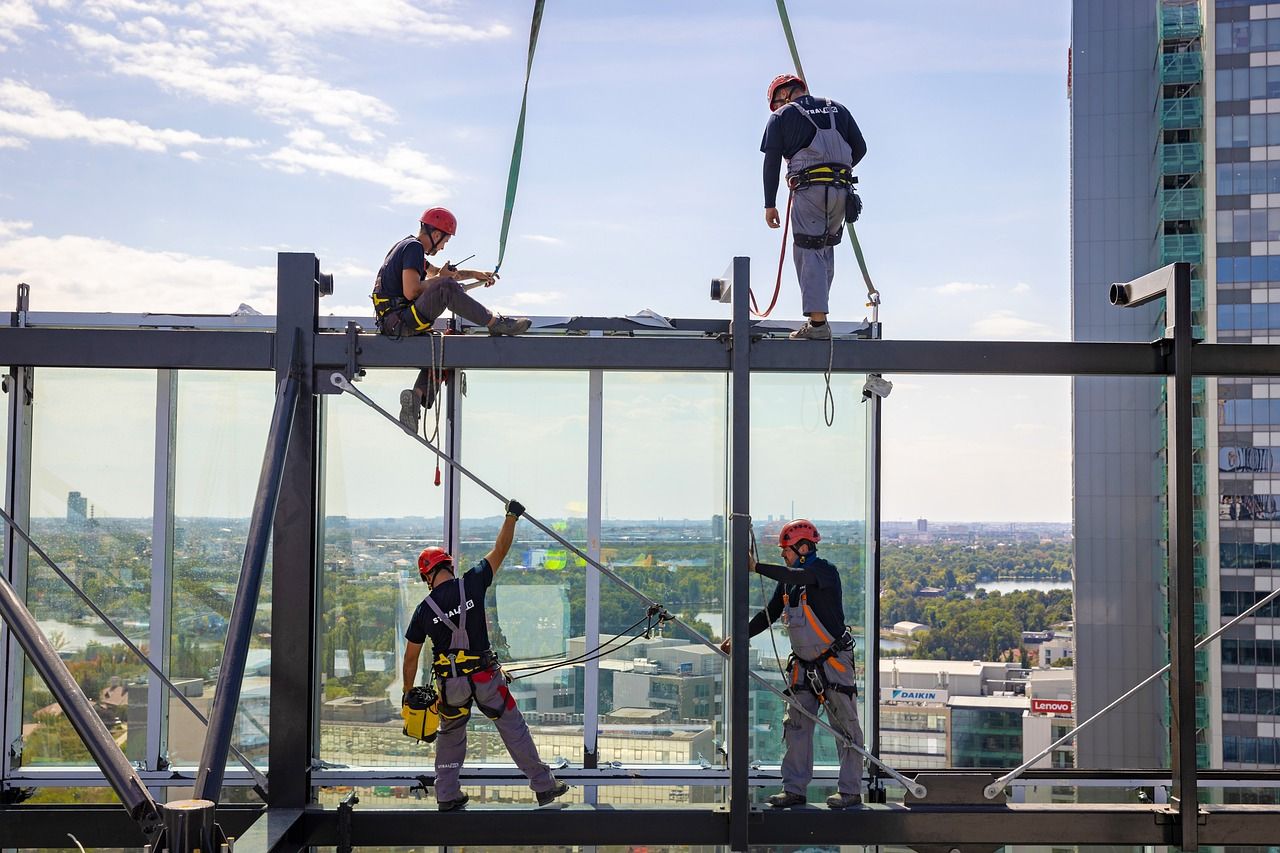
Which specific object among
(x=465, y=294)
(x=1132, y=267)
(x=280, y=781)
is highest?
(x=1132, y=267)

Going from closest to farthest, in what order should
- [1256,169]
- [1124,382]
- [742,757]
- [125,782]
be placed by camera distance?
[125,782], [742,757], [1256,169], [1124,382]

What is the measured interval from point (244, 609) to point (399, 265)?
2.61 meters

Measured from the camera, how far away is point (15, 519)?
7867 mm

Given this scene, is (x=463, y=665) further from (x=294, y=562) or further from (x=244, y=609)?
(x=244, y=609)

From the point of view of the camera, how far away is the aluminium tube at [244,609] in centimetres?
505

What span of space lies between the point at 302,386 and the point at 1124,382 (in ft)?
230

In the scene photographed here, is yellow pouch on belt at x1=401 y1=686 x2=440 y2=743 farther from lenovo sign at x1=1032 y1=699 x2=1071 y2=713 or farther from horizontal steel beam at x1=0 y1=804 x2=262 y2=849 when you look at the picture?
lenovo sign at x1=1032 y1=699 x2=1071 y2=713

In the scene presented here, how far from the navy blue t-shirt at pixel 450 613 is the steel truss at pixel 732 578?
88 cm

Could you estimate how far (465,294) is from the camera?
269 inches

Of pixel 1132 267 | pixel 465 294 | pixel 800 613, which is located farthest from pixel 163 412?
pixel 1132 267

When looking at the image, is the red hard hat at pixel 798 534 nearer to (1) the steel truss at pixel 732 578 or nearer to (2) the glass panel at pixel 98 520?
(1) the steel truss at pixel 732 578

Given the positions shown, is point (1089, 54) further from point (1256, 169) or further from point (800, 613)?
point (800, 613)

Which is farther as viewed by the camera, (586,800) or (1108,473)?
(1108,473)

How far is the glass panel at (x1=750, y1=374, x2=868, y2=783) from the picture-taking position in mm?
7938
